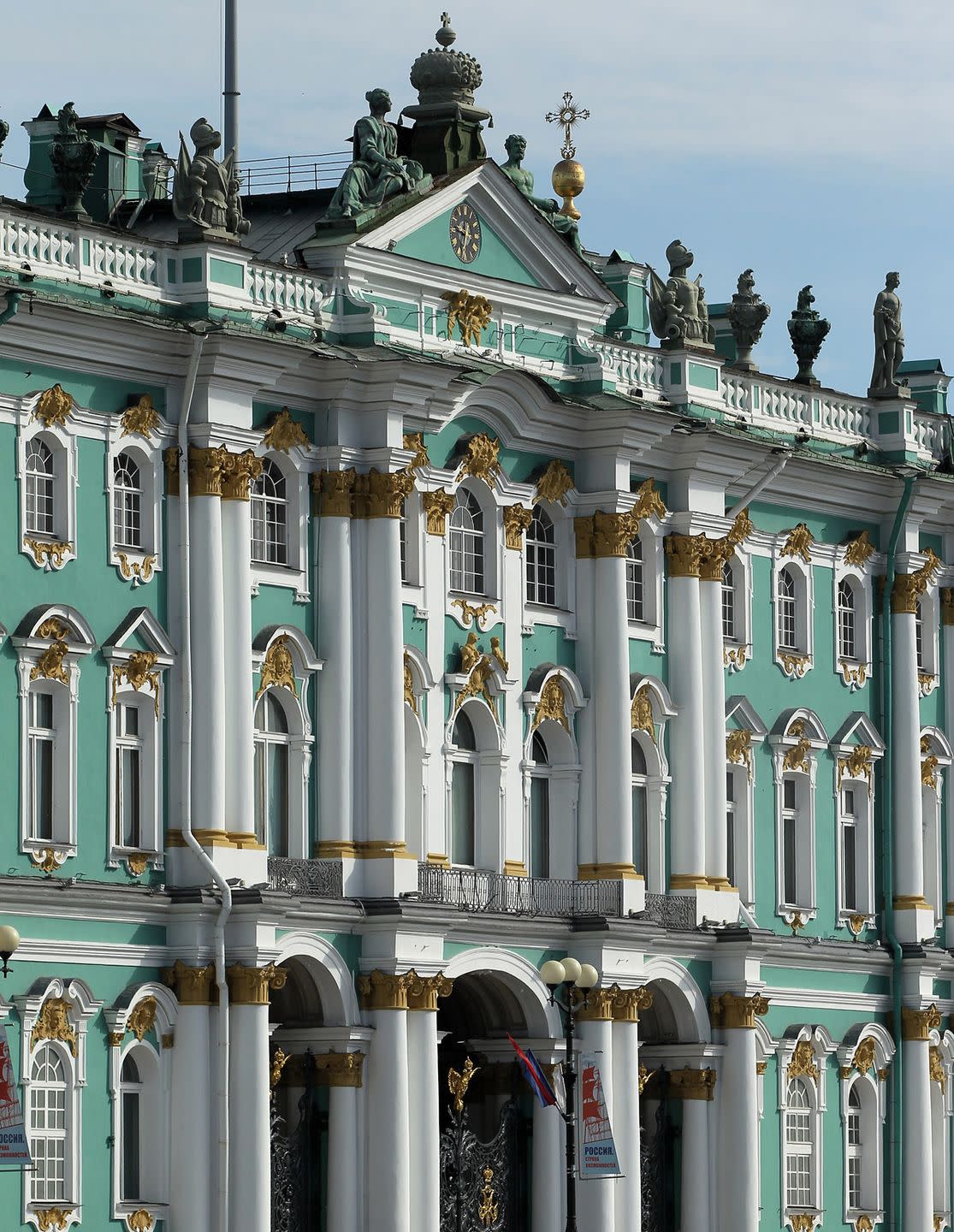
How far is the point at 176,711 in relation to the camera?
55188 millimetres

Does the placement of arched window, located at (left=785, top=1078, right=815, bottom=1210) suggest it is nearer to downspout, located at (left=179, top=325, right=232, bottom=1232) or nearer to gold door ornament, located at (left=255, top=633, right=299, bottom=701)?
gold door ornament, located at (left=255, top=633, right=299, bottom=701)

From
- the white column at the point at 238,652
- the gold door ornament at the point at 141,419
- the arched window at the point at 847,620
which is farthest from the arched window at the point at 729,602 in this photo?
the gold door ornament at the point at 141,419

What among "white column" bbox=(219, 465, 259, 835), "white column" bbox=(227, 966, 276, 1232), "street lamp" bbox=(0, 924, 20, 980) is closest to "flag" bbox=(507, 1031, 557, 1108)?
"white column" bbox=(227, 966, 276, 1232)

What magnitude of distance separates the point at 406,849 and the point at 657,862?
20.1 ft

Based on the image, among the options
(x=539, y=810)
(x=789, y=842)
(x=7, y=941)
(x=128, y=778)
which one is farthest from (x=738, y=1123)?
(x=7, y=941)

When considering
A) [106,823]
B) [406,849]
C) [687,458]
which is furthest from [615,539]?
[106,823]

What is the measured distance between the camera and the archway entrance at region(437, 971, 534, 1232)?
60.0 m

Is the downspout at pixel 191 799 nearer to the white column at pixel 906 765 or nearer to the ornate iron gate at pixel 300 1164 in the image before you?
the ornate iron gate at pixel 300 1164

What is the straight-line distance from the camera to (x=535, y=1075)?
2331 inches

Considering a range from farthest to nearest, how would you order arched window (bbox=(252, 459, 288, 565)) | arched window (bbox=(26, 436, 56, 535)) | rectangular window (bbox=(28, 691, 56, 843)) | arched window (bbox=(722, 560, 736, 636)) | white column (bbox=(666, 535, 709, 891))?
arched window (bbox=(722, 560, 736, 636)) → white column (bbox=(666, 535, 709, 891)) → arched window (bbox=(252, 459, 288, 565)) → arched window (bbox=(26, 436, 56, 535)) → rectangular window (bbox=(28, 691, 56, 843))

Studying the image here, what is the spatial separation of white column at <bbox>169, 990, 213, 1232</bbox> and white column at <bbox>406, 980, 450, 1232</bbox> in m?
3.85

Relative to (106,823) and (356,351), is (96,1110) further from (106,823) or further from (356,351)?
(356,351)

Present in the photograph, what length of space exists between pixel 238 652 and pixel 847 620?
52.3 ft

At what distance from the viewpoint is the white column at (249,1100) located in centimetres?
5450
